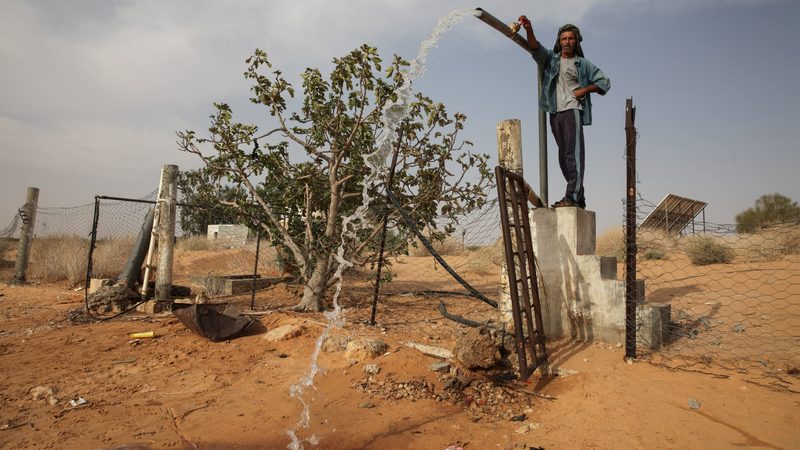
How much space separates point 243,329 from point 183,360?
81cm

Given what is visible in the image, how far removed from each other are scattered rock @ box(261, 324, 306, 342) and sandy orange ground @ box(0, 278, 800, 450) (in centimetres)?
8

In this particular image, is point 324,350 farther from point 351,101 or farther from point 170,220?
point 170,220

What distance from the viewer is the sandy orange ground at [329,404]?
3043mm

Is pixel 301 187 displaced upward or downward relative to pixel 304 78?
downward

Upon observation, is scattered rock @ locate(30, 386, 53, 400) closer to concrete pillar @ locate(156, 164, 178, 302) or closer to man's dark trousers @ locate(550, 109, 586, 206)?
concrete pillar @ locate(156, 164, 178, 302)

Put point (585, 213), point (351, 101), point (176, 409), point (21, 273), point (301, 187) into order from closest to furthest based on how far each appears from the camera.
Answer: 1. point (176, 409)
2. point (585, 213)
3. point (351, 101)
4. point (301, 187)
5. point (21, 273)

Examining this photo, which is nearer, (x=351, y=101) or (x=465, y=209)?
(x=351, y=101)

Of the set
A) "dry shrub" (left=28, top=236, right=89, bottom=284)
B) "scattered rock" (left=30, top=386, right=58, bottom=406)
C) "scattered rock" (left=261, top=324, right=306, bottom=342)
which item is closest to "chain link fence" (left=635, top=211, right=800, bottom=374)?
"scattered rock" (left=261, top=324, right=306, bottom=342)

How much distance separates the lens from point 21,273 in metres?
10.5

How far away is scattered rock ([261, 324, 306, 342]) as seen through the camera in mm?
5238

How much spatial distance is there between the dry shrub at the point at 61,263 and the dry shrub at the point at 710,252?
14.3 metres

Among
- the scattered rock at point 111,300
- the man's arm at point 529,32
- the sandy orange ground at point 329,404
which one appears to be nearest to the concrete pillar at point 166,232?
the scattered rock at point 111,300

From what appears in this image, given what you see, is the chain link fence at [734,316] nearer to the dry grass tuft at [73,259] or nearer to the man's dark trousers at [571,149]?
the man's dark trousers at [571,149]

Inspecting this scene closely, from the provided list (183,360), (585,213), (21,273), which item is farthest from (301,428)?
(21,273)
